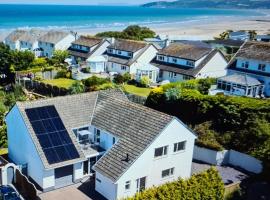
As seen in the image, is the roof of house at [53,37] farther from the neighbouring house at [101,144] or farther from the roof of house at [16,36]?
the neighbouring house at [101,144]

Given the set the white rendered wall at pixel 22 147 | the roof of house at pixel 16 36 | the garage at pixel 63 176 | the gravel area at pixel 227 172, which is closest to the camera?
the white rendered wall at pixel 22 147

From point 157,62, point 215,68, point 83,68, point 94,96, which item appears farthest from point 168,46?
point 94,96

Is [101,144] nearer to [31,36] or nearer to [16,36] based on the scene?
[31,36]

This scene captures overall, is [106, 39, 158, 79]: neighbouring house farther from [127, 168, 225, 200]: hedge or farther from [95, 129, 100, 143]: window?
[127, 168, 225, 200]: hedge

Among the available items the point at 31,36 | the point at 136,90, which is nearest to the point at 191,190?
the point at 136,90

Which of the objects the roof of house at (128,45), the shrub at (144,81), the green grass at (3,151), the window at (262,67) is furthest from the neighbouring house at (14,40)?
the window at (262,67)

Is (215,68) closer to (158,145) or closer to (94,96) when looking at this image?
(94,96)

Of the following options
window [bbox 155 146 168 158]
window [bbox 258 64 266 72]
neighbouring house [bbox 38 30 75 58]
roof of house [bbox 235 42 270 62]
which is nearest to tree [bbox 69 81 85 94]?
roof of house [bbox 235 42 270 62]
